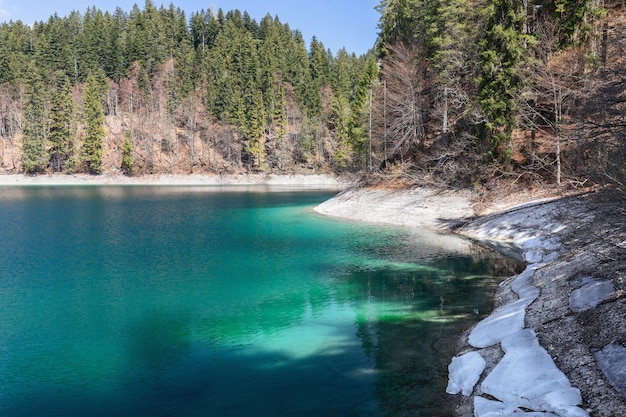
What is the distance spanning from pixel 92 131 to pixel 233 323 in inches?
3555

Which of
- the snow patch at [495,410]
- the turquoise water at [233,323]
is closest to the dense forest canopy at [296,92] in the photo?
the turquoise water at [233,323]

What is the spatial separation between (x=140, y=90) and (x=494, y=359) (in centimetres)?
11248

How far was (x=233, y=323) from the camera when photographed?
565 inches

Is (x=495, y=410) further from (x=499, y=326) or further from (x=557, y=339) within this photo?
(x=499, y=326)

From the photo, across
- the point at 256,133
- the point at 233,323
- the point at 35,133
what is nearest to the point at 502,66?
the point at 233,323

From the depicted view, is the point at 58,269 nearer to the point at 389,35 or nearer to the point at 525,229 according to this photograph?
the point at 525,229

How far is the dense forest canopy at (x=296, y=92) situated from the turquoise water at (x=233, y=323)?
12970 millimetres

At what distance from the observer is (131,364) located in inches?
445

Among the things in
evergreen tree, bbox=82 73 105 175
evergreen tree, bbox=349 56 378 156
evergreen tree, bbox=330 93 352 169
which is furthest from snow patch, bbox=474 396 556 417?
evergreen tree, bbox=82 73 105 175

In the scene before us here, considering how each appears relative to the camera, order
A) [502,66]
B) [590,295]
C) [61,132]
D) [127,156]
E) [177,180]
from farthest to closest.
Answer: [61,132] < [127,156] < [177,180] < [502,66] < [590,295]

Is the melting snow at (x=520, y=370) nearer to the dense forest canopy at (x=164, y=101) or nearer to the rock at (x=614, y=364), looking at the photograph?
the rock at (x=614, y=364)

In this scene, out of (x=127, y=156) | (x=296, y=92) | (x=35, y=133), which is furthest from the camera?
(x=296, y=92)

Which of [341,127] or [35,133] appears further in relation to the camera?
[341,127]

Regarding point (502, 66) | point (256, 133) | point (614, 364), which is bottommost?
point (614, 364)
